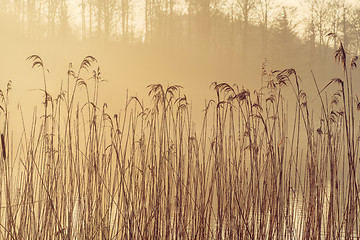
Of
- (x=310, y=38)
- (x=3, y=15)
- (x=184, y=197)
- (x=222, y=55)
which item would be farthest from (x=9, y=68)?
(x=184, y=197)

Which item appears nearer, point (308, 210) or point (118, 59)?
point (308, 210)

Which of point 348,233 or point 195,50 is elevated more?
point 195,50

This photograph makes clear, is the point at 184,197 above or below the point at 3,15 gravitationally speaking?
below

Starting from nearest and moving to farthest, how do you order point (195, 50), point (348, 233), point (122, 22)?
point (348, 233), point (122, 22), point (195, 50)

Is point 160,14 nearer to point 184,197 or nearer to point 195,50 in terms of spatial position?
point 195,50

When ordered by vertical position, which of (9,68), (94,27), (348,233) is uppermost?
(94,27)

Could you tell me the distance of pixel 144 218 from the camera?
127 inches

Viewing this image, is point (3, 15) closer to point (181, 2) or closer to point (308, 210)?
point (181, 2)

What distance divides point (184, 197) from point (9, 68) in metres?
21.6

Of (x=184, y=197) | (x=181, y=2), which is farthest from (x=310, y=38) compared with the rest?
(x=184, y=197)

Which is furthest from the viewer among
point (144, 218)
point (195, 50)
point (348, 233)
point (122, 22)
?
point (195, 50)

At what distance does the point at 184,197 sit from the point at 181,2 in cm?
2149

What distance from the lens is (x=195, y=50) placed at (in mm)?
24875

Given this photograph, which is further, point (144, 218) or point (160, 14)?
point (160, 14)
